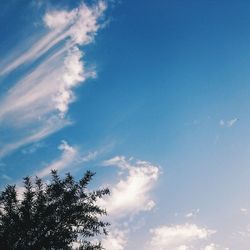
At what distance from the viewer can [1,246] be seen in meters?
14.5

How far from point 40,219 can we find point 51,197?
4.08ft

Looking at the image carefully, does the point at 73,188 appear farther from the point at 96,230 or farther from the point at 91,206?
the point at 96,230

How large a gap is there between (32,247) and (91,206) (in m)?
3.12

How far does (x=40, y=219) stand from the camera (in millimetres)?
15461

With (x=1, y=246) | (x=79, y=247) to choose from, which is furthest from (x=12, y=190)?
(x=79, y=247)

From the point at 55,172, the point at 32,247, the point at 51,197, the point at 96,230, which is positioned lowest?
the point at 32,247

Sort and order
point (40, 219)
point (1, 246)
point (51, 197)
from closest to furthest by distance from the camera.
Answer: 1. point (1, 246)
2. point (40, 219)
3. point (51, 197)

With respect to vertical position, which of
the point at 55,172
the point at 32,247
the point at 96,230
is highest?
the point at 55,172

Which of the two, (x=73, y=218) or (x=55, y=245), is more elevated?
(x=73, y=218)

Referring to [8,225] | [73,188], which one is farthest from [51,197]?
[8,225]

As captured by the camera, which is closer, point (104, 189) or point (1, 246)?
point (1, 246)

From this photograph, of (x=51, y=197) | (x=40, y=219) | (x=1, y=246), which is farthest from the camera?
(x=51, y=197)

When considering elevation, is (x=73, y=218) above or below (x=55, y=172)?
below

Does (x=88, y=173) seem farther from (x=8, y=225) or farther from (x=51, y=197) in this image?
(x=8, y=225)
